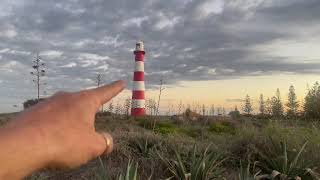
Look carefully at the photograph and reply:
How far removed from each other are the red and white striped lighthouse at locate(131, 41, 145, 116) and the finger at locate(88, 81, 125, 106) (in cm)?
2358

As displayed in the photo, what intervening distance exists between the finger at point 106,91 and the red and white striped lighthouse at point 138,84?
77.4ft

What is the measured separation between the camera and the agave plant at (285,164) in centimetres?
817

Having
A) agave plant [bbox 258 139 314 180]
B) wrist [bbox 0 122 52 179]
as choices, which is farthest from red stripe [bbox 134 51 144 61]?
wrist [bbox 0 122 52 179]

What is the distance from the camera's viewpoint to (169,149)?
9.82 metres

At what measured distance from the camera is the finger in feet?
4.79

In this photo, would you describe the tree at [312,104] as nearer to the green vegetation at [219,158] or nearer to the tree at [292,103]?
the tree at [292,103]

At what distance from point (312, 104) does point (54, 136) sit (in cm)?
2026

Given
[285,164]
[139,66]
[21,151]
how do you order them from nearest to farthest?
1. [21,151]
2. [285,164]
3. [139,66]

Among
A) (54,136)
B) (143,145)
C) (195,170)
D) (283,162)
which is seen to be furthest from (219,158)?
(54,136)

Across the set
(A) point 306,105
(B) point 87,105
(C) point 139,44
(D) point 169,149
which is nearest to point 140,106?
(C) point 139,44

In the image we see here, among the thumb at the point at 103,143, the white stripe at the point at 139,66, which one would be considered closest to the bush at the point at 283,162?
the thumb at the point at 103,143

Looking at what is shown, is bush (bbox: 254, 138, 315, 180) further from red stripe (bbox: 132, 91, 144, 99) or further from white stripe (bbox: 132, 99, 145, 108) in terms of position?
red stripe (bbox: 132, 91, 144, 99)

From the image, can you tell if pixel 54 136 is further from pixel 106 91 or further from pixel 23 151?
pixel 106 91

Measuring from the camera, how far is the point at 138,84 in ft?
86.3
